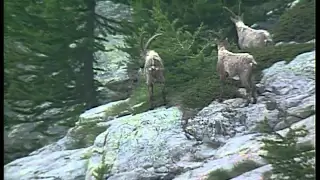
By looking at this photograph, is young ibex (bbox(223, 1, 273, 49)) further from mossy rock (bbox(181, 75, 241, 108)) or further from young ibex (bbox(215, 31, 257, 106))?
mossy rock (bbox(181, 75, 241, 108))

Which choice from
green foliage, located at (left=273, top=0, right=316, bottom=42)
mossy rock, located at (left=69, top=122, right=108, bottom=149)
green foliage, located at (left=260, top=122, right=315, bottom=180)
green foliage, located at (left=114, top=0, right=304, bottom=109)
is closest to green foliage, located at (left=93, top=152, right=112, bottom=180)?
mossy rock, located at (left=69, top=122, right=108, bottom=149)

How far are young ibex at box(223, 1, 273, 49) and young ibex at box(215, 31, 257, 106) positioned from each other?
0.06 m

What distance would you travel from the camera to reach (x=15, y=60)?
3332mm

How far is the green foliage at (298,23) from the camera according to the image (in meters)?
3.03

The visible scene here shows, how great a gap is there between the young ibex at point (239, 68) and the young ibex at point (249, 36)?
56mm

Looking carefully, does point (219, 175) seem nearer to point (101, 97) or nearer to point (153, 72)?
point (153, 72)

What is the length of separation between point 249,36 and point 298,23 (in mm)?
221

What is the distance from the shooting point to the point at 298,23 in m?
→ 3.05

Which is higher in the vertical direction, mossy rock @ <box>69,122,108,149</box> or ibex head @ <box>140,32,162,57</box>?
ibex head @ <box>140,32,162,57</box>

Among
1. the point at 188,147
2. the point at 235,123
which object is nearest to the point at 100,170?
the point at 188,147

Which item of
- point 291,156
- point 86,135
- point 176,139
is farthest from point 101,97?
point 291,156

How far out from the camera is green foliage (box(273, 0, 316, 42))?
3031 mm

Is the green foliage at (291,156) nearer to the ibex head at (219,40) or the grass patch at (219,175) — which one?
the grass patch at (219,175)

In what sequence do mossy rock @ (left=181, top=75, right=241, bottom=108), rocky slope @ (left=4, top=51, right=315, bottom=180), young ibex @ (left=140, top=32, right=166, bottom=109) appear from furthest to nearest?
young ibex @ (left=140, top=32, right=166, bottom=109)
mossy rock @ (left=181, top=75, right=241, bottom=108)
rocky slope @ (left=4, top=51, right=315, bottom=180)
